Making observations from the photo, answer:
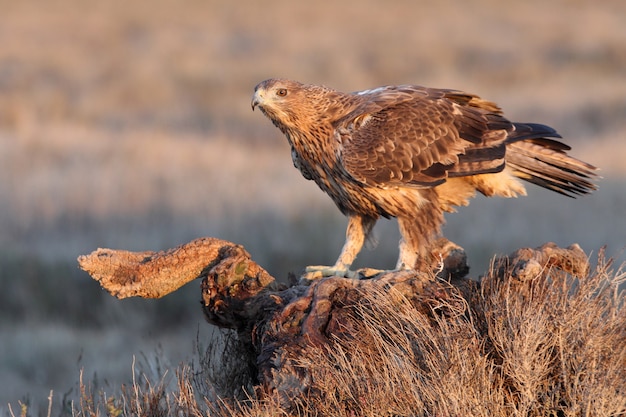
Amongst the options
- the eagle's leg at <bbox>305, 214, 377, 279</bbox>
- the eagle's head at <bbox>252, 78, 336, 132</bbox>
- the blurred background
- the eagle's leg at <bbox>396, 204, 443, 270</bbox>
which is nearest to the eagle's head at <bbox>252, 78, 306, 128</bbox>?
the eagle's head at <bbox>252, 78, 336, 132</bbox>

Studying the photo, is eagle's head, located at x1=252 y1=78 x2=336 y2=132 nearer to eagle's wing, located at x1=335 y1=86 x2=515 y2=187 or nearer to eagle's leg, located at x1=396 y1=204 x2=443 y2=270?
eagle's wing, located at x1=335 y1=86 x2=515 y2=187

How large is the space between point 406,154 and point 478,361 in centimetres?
189

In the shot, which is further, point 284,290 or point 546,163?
point 546,163

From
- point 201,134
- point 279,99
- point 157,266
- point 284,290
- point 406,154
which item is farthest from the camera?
point 201,134

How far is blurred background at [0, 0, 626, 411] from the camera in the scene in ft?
35.8

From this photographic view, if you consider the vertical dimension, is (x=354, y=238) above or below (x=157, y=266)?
above

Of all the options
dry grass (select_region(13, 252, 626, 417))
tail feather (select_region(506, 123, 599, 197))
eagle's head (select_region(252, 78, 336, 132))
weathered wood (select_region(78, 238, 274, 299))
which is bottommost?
dry grass (select_region(13, 252, 626, 417))

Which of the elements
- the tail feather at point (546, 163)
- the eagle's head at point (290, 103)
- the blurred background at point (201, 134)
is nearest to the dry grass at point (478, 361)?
the blurred background at point (201, 134)

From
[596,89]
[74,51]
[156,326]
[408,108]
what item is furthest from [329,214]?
[74,51]

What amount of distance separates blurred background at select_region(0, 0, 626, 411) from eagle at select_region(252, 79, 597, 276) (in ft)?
3.98

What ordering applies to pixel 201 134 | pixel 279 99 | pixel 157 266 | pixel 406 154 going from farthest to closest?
pixel 201 134, pixel 406 154, pixel 279 99, pixel 157 266

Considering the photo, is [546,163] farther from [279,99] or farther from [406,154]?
[279,99]

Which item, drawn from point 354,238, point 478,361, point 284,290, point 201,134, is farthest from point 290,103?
point 201,134

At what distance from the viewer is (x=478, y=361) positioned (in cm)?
418
